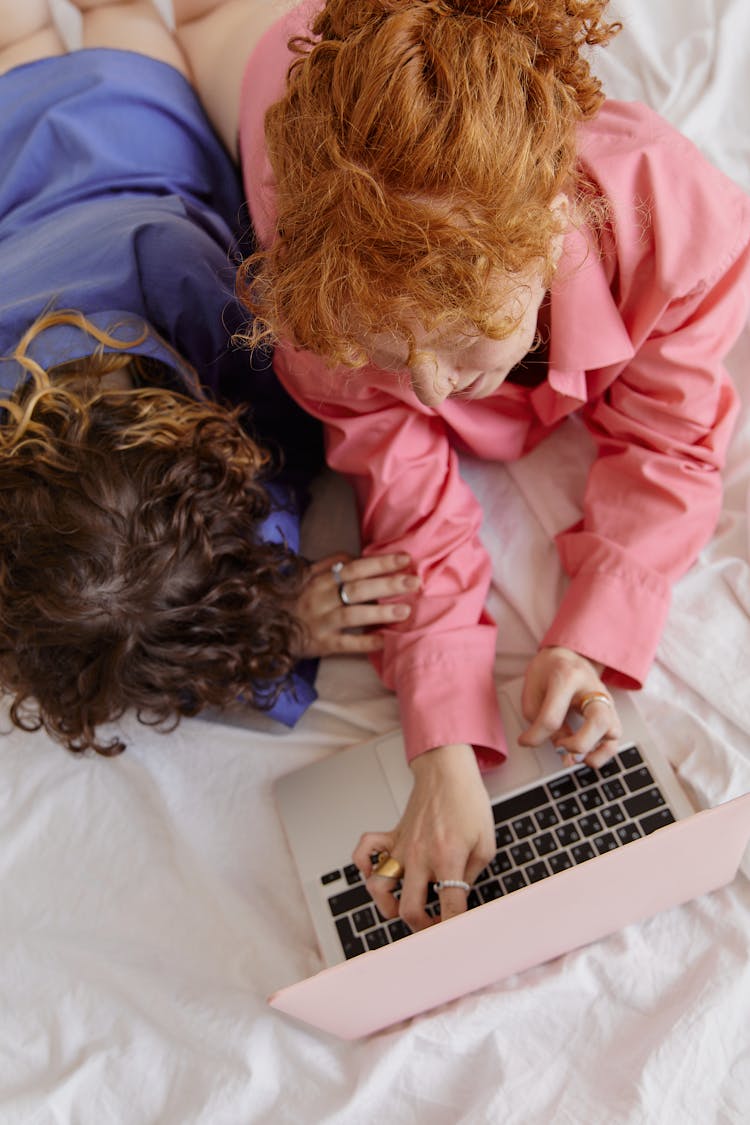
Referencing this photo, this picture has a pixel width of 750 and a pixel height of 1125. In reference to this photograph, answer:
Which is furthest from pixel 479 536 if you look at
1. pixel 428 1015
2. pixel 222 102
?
pixel 222 102

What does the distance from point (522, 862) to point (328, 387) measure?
0.44 meters

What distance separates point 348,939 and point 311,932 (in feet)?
0.16

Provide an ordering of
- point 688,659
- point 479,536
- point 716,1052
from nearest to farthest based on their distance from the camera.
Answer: point 716,1052
point 688,659
point 479,536

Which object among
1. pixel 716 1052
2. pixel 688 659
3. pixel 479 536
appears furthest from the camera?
pixel 479 536

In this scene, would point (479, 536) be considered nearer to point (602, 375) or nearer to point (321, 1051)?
point (602, 375)

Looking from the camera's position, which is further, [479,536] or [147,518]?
[479,536]

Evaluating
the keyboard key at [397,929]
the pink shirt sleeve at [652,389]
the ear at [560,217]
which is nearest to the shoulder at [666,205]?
the pink shirt sleeve at [652,389]

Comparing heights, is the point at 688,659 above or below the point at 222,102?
below

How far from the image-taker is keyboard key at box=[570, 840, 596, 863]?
2.50 feet

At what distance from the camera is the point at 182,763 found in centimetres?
91

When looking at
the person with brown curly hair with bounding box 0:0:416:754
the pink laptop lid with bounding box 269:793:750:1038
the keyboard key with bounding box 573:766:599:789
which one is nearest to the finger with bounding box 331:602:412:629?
the person with brown curly hair with bounding box 0:0:416:754

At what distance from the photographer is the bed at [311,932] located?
722 mm

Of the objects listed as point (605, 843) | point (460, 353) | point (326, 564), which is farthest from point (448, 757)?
point (460, 353)

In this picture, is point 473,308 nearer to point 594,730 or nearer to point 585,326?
point 585,326
